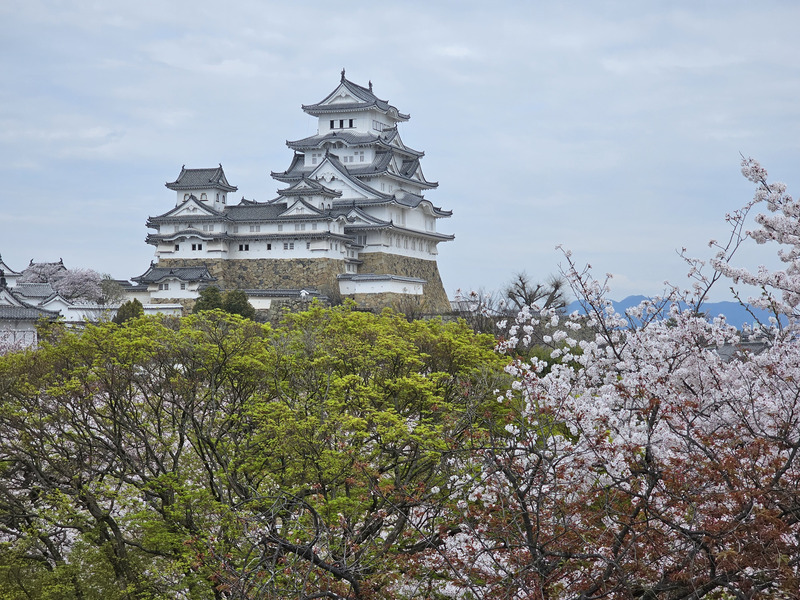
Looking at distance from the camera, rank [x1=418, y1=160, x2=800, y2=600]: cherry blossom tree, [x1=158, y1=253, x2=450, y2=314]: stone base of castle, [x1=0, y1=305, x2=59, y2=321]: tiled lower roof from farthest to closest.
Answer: [x1=158, y1=253, x2=450, y2=314]: stone base of castle
[x1=0, y1=305, x2=59, y2=321]: tiled lower roof
[x1=418, y1=160, x2=800, y2=600]: cherry blossom tree

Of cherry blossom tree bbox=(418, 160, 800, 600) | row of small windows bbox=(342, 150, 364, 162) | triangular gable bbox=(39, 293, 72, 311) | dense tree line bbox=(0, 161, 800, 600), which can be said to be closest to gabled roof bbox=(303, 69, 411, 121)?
row of small windows bbox=(342, 150, 364, 162)

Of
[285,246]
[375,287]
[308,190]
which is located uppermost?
[308,190]

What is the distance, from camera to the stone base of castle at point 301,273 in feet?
171

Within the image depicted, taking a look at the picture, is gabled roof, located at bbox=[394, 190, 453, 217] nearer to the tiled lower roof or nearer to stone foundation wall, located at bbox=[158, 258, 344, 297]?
stone foundation wall, located at bbox=[158, 258, 344, 297]

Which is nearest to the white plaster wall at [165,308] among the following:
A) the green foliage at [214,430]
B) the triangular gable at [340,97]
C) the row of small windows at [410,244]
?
the row of small windows at [410,244]

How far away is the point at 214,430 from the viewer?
14.6 metres

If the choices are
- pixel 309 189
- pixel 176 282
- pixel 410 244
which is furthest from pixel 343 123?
pixel 176 282

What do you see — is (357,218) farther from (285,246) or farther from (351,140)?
(351,140)

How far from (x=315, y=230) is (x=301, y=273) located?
9.58ft

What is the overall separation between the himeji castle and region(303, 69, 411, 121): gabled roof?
0.34 ft

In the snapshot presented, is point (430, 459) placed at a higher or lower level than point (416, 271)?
lower

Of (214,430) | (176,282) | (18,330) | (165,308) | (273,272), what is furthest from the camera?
(273,272)

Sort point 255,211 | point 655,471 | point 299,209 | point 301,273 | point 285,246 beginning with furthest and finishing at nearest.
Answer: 1. point 255,211
2. point 285,246
3. point 299,209
4. point 301,273
5. point 655,471

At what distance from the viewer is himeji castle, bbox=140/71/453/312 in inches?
A: 2074
